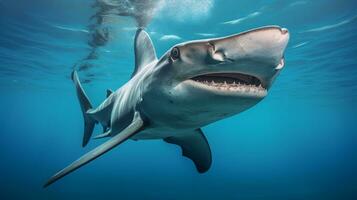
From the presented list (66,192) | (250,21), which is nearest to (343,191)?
(250,21)

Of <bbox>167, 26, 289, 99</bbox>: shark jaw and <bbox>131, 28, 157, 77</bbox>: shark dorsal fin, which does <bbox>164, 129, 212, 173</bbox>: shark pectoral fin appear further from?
<bbox>167, 26, 289, 99</bbox>: shark jaw

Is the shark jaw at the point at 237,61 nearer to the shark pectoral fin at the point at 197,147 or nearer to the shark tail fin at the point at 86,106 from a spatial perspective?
the shark pectoral fin at the point at 197,147

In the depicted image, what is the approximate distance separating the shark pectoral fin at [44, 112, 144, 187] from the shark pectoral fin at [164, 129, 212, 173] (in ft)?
6.23

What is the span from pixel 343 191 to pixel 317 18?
47.7 feet

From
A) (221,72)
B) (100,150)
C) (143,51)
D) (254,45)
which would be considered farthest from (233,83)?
(143,51)

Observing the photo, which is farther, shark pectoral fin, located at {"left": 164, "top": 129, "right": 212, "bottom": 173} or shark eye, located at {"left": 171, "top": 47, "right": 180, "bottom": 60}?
shark pectoral fin, located at {"left": 164, "top": 129, "right": 212, "bottom": 173}

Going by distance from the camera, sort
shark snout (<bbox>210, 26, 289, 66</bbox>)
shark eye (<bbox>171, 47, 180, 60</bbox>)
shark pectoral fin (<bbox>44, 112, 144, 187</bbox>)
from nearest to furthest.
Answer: shark snout (<bbox>210, 26, 289, 66</bbox>)
shark eye (<bbox>171, 47, 180, 60</bbox>)
shark pectoral fin (<bbox>44, 112, 144, 187</bbox>)

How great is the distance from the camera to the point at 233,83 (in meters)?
2.73

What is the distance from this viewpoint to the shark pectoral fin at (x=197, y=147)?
19.4ft

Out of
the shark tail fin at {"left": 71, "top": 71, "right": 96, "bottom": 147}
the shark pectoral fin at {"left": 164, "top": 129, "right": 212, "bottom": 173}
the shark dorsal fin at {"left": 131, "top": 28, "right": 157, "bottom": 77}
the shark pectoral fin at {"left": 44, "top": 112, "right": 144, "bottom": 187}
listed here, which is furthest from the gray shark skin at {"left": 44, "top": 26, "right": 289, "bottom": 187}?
the shark tail fin at {"left": 71, "top": 71, "right": 96, "bottom": 147}

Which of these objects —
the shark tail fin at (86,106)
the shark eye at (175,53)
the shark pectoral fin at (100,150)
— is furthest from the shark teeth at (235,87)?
the shark tail fin at (86,106)

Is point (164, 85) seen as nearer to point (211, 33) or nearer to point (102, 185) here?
point (211, 33)

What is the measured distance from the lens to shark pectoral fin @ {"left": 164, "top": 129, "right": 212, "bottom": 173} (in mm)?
5898

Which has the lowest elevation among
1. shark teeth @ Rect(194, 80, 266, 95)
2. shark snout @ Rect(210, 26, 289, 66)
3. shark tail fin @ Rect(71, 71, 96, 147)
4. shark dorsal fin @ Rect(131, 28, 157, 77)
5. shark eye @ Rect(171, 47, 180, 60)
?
shark teeth @ Rect(194, 80, 266, 95)
